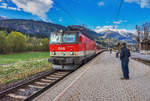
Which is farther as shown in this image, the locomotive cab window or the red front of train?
the locomotive cab window

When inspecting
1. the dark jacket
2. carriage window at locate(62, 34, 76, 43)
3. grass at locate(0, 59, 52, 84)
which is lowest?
grass at locate(0, 59, 52, 84)

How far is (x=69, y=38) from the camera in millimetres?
10172

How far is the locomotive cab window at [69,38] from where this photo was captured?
10.0m

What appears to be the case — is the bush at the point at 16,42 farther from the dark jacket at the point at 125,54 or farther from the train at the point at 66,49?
the dark jacket at the point at 125,54

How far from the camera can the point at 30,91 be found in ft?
18.1

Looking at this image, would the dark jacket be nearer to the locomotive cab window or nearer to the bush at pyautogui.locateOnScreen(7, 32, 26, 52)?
the locomotive cab window

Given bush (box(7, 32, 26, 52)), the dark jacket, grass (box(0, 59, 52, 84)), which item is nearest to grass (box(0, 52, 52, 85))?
grass (box(0, 59, 52, 84))

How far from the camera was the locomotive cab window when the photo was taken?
10039 millimetres

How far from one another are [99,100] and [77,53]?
6.15 meters

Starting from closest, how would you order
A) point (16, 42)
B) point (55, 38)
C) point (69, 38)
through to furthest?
1. point (69, 38)
2. point (55, 38)
3. point (16, 42)

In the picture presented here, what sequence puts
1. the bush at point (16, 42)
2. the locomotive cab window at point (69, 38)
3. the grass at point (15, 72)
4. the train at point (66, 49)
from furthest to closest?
the bush at point (16, 42)
the locomotive cab window at point (69, 38)
the train at point (66, 49)
the grass at point (15, 72)

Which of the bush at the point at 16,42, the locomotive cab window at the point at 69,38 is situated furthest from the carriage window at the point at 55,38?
the bush at the point at 16,42

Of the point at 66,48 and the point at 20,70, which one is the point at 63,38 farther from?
the point at 20,70

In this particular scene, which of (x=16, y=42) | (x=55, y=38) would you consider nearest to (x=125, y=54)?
(x=55, y=38)
